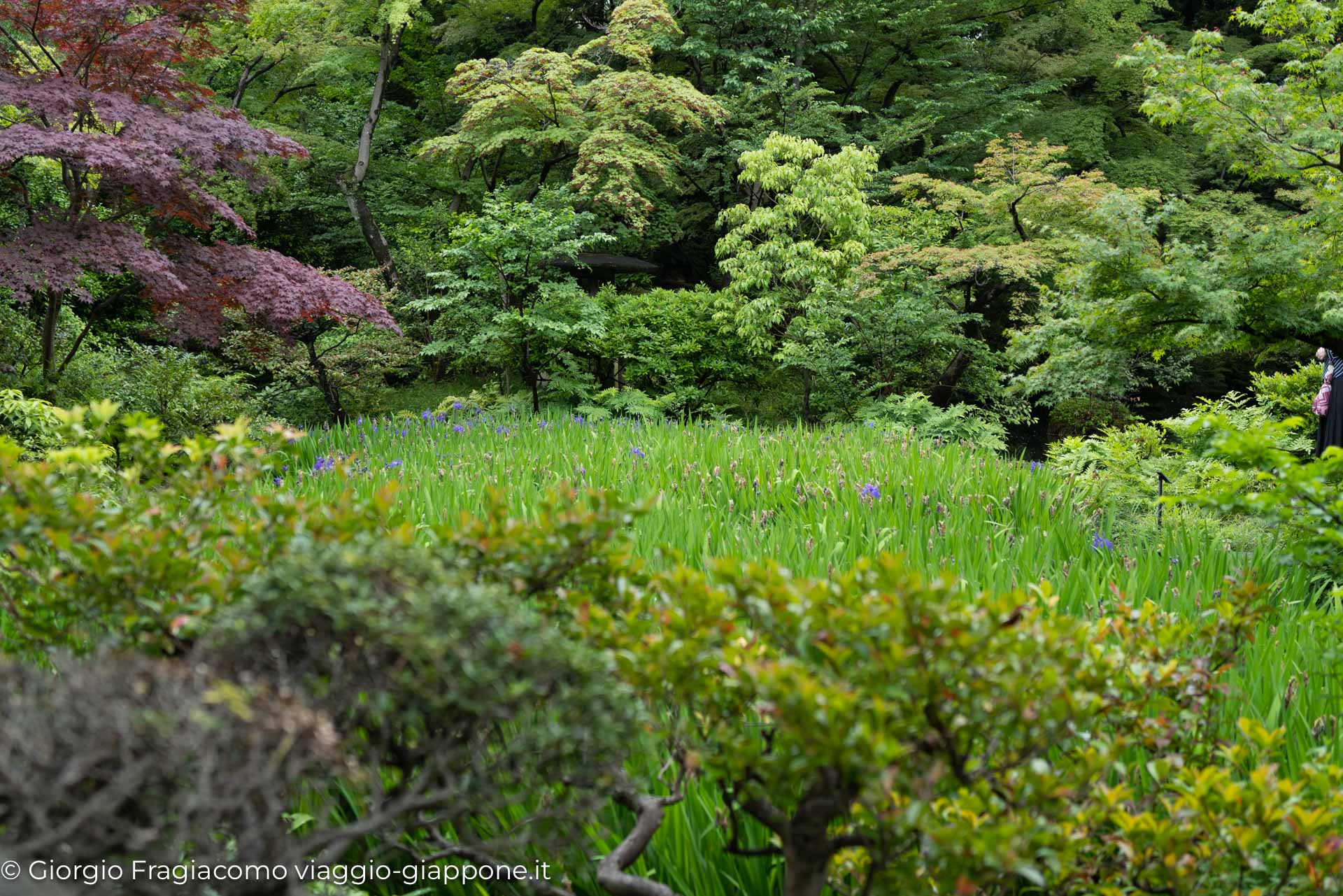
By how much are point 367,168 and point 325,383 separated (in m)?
6.76

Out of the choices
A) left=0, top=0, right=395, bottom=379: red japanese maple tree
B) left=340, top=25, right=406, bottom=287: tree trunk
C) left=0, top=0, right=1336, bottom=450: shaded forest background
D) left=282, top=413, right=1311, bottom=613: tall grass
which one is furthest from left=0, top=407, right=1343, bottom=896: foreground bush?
left=340, top=25, right=406, bottom=287: tree trunk

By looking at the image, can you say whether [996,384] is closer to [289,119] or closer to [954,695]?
[954,695]

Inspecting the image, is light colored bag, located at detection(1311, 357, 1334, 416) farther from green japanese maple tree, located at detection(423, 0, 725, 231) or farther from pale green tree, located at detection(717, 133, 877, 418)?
green japanese maple tree, located at detection(423, 0, 725, 231)

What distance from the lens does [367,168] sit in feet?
44.5

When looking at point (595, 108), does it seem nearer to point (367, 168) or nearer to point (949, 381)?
A: point (367, 168)

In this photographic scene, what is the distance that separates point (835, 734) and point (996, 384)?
30.2ft

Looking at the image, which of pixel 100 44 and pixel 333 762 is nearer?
pixel 333 762

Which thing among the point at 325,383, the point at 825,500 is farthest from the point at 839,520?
the point at 325,383

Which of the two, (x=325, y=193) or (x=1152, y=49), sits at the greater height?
(x=1152, y=49)

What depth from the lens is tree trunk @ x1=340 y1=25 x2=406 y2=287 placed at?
12.9m

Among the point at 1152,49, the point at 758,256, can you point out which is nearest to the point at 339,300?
the point at 758,256

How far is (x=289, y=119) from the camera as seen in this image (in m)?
14.3

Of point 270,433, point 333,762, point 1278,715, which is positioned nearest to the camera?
point 333,762

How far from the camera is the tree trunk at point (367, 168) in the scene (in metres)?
12.9
